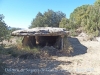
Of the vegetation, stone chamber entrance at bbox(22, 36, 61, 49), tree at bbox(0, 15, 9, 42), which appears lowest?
stone chamber entrance at bbox(22, 36, 61, 49)

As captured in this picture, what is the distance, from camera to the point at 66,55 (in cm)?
1248

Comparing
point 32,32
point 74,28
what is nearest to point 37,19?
point 74,28

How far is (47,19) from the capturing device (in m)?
33.2

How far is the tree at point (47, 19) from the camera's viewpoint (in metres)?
32.8

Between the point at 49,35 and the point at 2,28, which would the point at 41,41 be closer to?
the point at 49,35

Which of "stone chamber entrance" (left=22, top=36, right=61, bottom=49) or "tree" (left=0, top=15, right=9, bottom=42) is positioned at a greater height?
"tree" (left=0, top=15, right=9, bottom=42)

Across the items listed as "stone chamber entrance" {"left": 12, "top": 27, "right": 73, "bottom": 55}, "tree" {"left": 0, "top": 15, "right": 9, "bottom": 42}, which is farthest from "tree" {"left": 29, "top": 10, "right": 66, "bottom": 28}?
"tree" {"left": 0, "top": 15, "right": 9, "bottom": 42}

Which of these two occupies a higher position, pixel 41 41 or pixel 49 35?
pixel 49 35

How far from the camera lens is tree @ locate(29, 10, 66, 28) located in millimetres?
32812

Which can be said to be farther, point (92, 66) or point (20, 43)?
point (20, 43)

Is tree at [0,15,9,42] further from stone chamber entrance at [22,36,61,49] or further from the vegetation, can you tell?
the vegetation

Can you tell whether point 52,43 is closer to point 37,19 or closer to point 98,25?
point 98,25

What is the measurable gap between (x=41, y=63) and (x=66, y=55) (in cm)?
319

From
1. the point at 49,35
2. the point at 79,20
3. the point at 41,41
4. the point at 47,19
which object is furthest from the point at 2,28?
the point at 47,19
